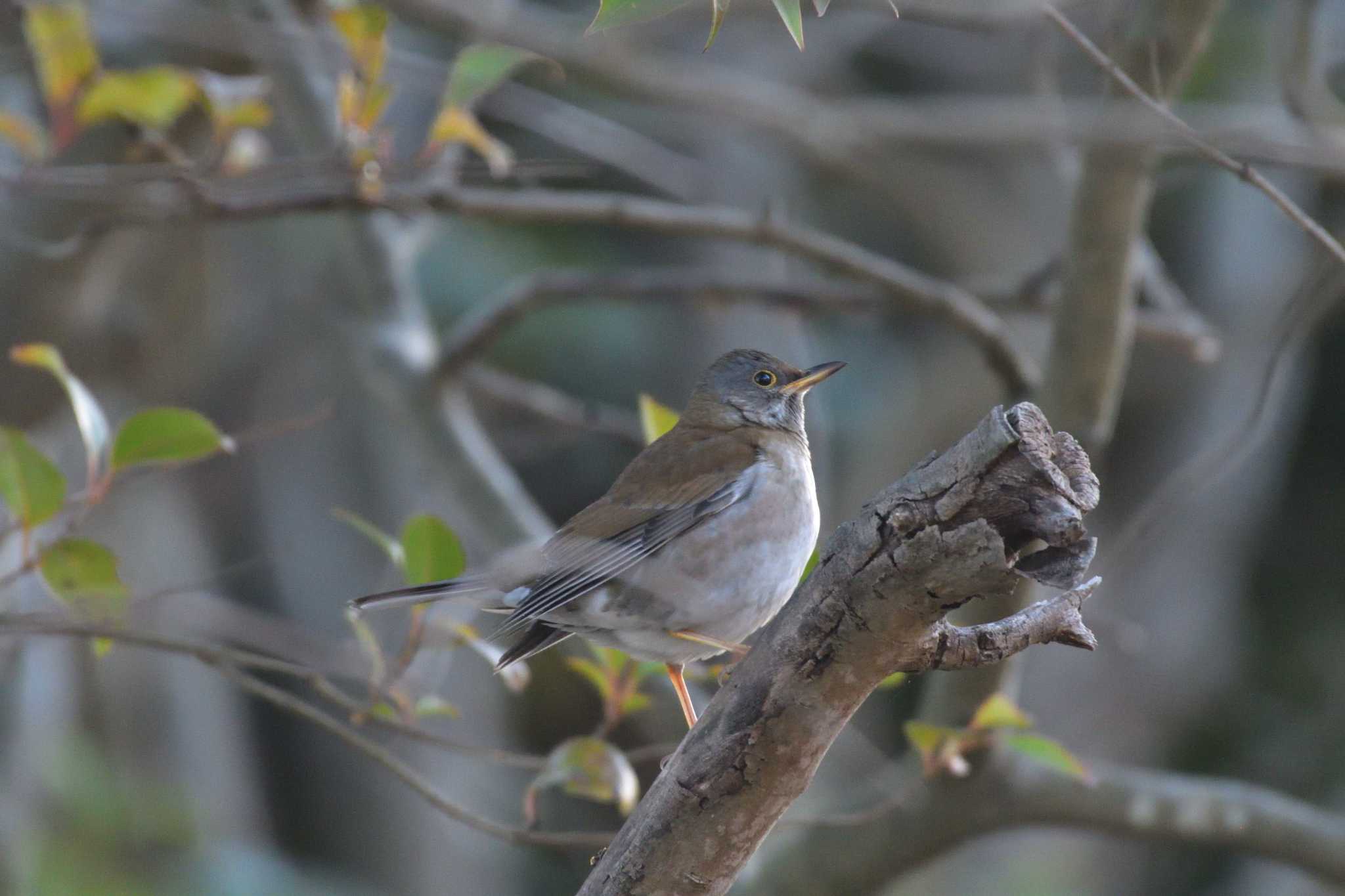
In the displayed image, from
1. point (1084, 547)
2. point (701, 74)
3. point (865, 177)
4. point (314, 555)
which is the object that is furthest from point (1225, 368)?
point (1084, 547)

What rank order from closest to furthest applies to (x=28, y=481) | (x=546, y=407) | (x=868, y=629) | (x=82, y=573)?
(x=868, y=629) → (x=28, y=481) → (x=82, y=573) → (x=546, y=407)

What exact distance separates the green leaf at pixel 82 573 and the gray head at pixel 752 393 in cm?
198

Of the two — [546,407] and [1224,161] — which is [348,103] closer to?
[546,407]

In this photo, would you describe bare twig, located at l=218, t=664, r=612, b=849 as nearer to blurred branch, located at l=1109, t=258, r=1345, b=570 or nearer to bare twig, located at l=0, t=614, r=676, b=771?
bare twig, located at l=0, t=614, r=676, b=771

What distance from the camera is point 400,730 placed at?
11.4 feet

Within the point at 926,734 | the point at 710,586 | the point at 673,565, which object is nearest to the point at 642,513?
the point at 673,565

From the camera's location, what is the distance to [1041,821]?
15.2 ft

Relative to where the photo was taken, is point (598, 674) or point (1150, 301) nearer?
A: point (598, 674)

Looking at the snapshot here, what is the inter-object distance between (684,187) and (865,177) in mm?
1081

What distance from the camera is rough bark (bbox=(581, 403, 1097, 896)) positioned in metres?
2.08

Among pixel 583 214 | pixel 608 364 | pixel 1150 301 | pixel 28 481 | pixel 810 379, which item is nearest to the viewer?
pixel 28 481

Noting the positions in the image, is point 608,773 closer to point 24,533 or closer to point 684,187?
point 24,533

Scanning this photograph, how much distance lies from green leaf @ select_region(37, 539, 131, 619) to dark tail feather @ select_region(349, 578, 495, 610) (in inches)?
23.1

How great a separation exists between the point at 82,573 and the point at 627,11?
77.0 inches
